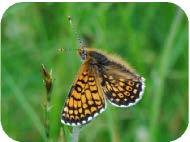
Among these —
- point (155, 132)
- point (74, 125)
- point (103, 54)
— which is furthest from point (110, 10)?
point (74, 125)

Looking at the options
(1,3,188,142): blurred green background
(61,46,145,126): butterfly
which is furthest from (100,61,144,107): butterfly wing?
(1,3,188,142): blurred green background

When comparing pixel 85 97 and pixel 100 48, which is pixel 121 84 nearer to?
pixel 85 97

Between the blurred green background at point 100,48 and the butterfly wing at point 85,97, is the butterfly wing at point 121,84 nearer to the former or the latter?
the butterfly wing at point 85,97

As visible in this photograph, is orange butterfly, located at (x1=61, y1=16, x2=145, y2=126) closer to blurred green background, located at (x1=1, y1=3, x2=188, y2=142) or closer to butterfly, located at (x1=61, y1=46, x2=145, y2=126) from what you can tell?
butterfly, located at (x1=61, y1=46, x2=145, y2=126)

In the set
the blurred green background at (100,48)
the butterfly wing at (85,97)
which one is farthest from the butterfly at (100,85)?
the blurred green background at (100,48)

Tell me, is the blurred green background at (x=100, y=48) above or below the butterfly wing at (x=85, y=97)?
below

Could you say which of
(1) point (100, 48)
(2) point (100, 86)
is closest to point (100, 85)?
(2) point (100, 86)

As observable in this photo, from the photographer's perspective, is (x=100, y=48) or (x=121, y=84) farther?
(x=100, y=48)
